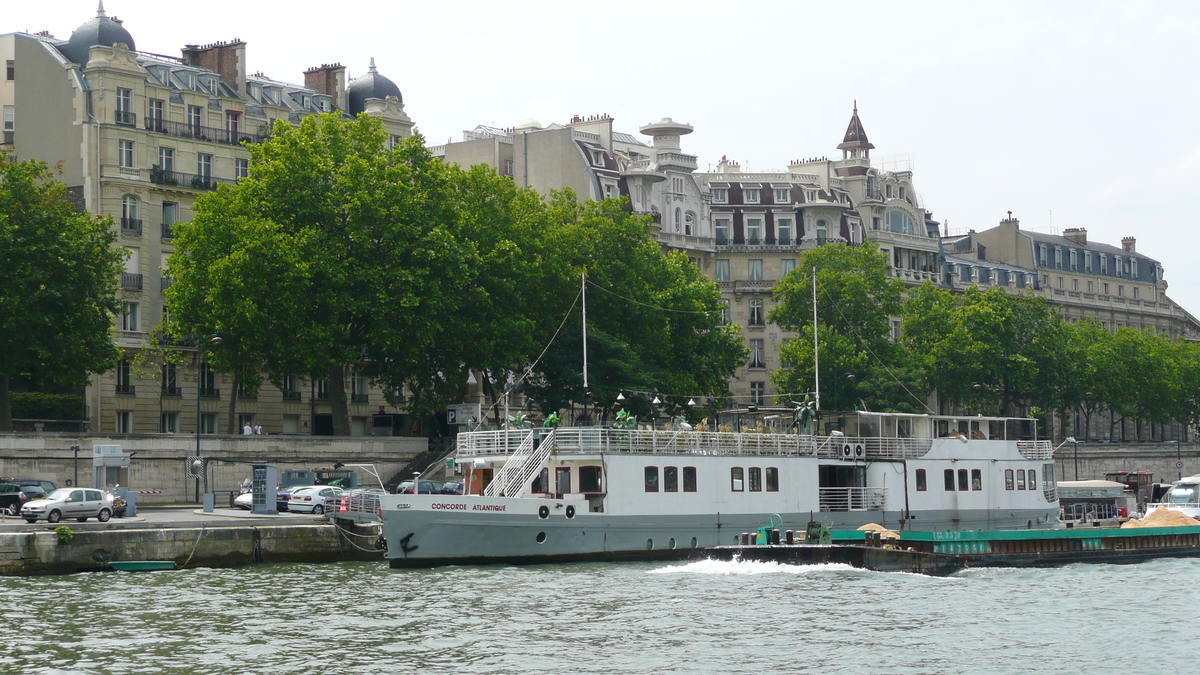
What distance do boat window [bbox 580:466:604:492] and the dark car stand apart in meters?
18.6

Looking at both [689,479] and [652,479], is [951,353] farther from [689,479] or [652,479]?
[652,479]

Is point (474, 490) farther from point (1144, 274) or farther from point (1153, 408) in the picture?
point (1144, 274)

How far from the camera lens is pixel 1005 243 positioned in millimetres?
135125

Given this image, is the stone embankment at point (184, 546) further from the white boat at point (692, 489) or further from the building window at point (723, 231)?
the building window at point (723, 231)

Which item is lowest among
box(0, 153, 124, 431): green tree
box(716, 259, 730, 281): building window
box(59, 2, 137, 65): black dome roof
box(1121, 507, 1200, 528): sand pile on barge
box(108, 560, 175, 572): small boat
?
box(108, 560, 175, 572): small boat

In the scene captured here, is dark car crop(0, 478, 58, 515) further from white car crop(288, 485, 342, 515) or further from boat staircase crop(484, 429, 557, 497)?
boat staircase crop(484, 429, 557, 497)

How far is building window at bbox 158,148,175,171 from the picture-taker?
77.9 meters

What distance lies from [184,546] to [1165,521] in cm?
3213

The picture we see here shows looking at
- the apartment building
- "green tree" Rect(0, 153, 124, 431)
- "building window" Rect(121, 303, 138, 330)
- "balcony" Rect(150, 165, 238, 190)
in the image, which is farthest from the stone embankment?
"balcony" Rect(150, 165, 238, 190)

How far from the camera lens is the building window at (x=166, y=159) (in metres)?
77.9

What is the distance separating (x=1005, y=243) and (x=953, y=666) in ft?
356

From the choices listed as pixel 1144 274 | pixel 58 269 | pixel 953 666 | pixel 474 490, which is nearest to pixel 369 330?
pixel 58 269

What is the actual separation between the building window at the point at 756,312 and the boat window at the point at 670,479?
5828 cm

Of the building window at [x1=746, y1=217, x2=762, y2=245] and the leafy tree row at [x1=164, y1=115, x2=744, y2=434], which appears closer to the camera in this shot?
the leafy tree row at [x1=164, y1=115, x2=744, y2=434]
